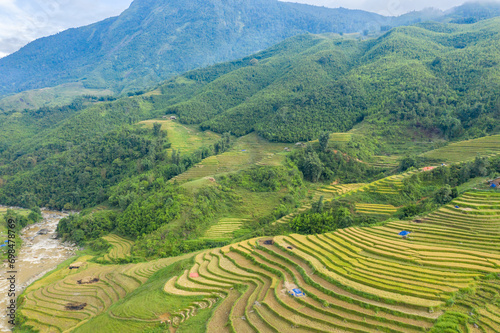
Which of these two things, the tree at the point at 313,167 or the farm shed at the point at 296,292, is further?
the tree at the point at 313,167

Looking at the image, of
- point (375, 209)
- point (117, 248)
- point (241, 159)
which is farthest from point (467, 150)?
point (117, 248)

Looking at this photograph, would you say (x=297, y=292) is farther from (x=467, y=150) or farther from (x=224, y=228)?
(x=467, y=150)

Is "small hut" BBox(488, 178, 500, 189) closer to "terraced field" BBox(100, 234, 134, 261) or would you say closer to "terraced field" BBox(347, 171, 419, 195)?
"terraced field" BBox(347, 171, 419, 195)

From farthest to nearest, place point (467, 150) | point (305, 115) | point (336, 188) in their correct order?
point (305, 115), point (336, 188), point (467, 150)

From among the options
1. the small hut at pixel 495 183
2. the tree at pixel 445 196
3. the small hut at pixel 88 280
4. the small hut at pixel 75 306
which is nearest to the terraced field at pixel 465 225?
the tree at pixel 445 196

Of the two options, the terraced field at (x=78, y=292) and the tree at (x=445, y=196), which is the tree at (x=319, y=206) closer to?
the tree at (x=445, y=196)

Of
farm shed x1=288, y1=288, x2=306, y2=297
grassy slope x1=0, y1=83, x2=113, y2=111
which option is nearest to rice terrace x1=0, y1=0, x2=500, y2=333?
farm shed x1=288, y1=288, x2=306, y2=297
